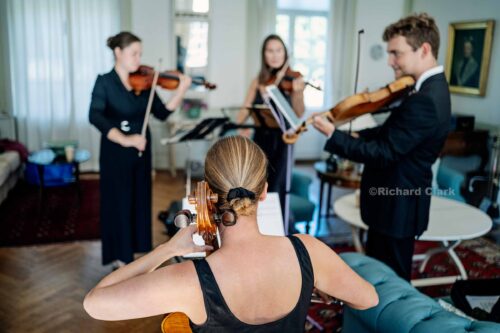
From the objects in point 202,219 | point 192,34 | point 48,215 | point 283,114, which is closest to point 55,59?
point 192,34

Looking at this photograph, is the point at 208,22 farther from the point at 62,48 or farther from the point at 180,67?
the point at 62,48

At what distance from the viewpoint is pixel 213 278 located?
3.89 ft

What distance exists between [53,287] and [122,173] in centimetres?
89

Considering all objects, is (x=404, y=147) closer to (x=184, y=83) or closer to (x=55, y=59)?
(x=184, y=83)

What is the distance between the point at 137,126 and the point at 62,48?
3612 mm

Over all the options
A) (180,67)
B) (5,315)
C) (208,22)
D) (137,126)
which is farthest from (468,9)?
(5,315)

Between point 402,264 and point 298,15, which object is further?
point 298,15

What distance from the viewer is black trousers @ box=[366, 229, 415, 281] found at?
2.38 meters

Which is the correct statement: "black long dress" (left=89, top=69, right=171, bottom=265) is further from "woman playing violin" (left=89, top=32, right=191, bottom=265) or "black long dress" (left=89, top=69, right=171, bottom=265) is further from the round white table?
the round white table

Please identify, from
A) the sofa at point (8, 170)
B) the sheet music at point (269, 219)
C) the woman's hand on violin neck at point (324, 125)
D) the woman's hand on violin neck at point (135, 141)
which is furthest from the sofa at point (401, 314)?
the sofa at point (8, 170)

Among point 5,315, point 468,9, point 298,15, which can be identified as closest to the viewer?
point 5,315

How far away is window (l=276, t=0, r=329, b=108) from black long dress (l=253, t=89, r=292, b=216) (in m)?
3.88

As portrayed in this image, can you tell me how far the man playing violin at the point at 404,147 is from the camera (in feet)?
7.09

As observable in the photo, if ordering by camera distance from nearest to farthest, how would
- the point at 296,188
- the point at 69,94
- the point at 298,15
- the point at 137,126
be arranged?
the point at 137,126 < the point at 296,188 < the point at 69,94 < the point at 298,15
